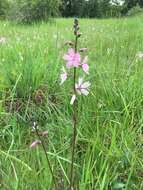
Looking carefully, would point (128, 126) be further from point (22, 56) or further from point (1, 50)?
point (1, 50)

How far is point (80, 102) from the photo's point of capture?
2238 mm

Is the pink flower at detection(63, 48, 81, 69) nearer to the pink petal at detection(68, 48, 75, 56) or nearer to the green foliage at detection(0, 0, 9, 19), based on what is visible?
the pink petal at detection(68, 48, 75, 56)

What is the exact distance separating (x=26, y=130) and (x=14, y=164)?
45 cm

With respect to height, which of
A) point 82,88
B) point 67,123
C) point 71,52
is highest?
point 71,52

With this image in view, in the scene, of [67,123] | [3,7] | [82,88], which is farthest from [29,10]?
[82,88]

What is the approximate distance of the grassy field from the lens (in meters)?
1.65

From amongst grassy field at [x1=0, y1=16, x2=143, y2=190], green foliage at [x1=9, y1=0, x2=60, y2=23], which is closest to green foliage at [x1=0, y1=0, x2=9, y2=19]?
green foliage at [x1=9, y1=0, x2=60, y2=23]

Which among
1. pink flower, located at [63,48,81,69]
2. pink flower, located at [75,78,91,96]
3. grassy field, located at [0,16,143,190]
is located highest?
pink flower, located at [63,48,81,69]

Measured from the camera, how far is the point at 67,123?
6.97ft

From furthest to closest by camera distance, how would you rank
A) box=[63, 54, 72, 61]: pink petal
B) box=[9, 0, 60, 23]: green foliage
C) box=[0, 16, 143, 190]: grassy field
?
1. box=[9, 0, 60, 23]: green foliage
2. box=[0, 16, 143, 190]: grassy field
3. box=[63, 54, 72, 61]: pink petal

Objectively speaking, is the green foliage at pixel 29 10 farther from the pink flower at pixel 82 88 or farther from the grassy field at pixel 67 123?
the pink flower at pixel 82 88

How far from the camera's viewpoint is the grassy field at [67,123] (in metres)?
1.65

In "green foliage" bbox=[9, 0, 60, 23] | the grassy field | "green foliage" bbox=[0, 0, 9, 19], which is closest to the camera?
the grassy field

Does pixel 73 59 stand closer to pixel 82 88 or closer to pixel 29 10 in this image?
pixel 82 88
